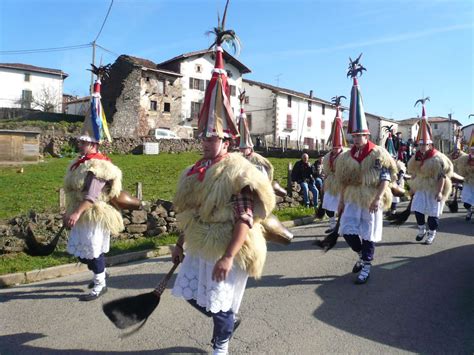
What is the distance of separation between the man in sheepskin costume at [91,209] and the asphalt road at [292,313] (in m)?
0.55

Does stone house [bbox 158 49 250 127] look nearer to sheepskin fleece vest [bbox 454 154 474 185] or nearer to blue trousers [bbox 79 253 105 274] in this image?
sheepskin fleece vest [bbox 454 154 474 185]

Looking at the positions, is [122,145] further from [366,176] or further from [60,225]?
[366,176]

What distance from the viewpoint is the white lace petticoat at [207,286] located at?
3145mm

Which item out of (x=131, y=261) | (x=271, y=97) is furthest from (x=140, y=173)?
(x=271, y=97)

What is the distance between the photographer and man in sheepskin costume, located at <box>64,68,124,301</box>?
16.9 ft

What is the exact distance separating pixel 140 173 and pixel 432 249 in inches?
510

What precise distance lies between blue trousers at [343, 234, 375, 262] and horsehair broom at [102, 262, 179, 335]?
342 cm

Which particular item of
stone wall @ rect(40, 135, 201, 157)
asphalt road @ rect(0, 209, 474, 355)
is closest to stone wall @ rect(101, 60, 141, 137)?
stone wall @ rect(40, 135, 201, 157)

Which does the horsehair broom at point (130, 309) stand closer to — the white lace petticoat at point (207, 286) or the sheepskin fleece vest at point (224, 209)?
the white lace petticoat at point (207, 286)

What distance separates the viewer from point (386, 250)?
25.8 feet

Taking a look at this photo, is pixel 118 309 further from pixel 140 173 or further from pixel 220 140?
pixel 140 173

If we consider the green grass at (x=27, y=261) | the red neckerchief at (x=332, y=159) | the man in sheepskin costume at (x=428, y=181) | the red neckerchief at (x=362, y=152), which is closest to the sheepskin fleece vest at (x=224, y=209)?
the red neckerchief at (x=362, y=152)

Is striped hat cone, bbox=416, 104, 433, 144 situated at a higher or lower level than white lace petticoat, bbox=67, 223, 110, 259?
higher

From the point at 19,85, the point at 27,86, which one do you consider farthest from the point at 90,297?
the point at 19,85
